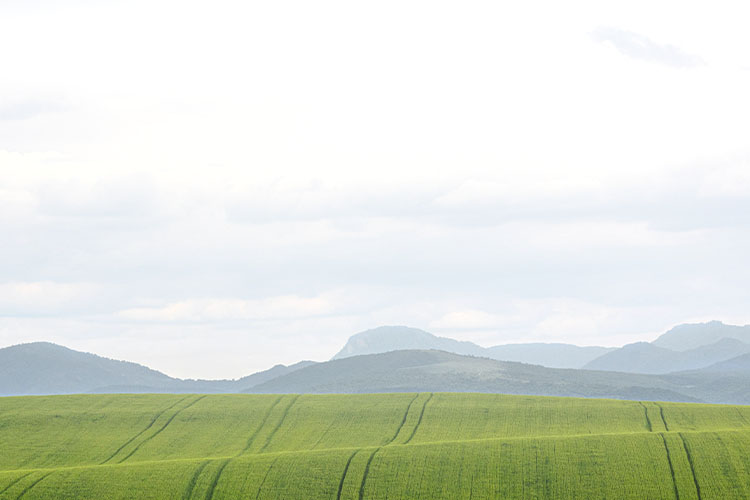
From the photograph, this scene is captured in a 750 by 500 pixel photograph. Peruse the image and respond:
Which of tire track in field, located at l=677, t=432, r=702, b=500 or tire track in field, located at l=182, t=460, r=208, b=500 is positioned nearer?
tire track in field, located at l=677, t=432, r=702, b=500

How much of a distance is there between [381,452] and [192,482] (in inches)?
475

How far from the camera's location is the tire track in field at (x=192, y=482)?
54719mm

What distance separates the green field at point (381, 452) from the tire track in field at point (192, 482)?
0.12 m

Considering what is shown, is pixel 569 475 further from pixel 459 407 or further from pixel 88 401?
pixel 88 401

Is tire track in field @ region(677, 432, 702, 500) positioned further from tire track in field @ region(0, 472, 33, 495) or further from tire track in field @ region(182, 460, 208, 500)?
tire track in field @ region(0, 472, 33, 495)

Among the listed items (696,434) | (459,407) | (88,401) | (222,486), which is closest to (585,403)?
(459,407)

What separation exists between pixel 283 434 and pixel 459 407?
57.0 ft

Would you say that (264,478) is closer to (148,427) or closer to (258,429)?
(258,429)

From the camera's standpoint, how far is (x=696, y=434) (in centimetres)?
6162

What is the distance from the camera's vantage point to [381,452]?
60.5 metres

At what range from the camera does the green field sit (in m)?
54.6

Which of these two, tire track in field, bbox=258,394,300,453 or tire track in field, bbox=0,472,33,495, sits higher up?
tire track in field, bbox=258,394,300,453

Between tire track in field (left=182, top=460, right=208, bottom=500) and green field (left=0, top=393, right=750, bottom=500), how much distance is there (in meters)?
0.12

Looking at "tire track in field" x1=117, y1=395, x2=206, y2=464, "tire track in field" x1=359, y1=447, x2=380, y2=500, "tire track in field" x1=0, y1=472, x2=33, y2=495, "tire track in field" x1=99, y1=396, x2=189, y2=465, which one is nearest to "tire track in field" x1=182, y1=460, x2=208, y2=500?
"tire track in field" x1=359, y1=447, x2=380, y2=500
